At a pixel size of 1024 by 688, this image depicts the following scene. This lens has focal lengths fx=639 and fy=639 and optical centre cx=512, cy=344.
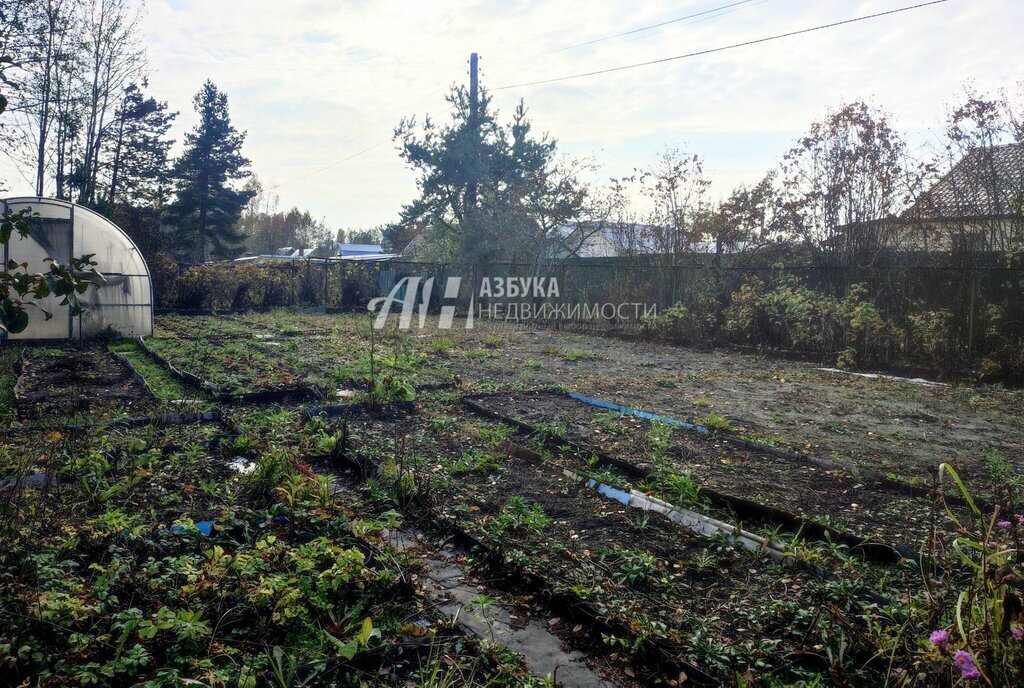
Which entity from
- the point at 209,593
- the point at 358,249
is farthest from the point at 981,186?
the point at 358,249

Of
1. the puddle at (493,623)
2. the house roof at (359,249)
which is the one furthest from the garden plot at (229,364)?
the house roof at (359,249)

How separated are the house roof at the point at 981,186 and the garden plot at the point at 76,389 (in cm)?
1265

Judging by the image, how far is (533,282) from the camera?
675 inches

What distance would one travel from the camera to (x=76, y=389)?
20.1 ft

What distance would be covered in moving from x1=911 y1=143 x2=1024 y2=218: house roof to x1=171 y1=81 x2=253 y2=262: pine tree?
28061 millimetres

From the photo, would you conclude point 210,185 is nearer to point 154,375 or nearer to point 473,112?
point 473,112

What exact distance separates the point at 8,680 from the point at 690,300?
1279cm

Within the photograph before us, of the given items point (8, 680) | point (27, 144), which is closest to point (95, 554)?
point (8, 680)

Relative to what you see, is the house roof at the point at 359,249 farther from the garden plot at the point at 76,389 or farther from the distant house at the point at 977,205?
the distant house at the point at 977,205

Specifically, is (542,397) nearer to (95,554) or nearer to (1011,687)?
(95,554)

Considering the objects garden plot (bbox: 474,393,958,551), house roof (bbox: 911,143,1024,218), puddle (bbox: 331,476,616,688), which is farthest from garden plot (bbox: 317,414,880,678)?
house roof (bbox: 911,143,1024,218)

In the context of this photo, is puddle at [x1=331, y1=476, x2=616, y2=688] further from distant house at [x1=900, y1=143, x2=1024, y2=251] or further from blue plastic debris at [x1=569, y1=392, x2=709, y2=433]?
distant house at [x1=900, y1=143, x2=1024, y2=251]

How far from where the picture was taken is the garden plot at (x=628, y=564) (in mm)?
2579

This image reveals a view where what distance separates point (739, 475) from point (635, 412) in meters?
1.92
